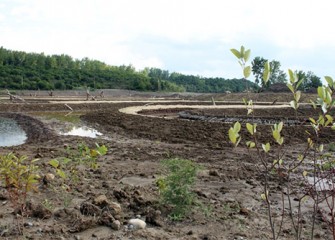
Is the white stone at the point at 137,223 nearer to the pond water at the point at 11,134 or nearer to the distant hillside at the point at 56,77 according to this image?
the pond water at the point at 11,134

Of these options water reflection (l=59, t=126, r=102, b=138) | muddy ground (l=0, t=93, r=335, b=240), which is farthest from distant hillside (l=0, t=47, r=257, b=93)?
muddy ground (l=0, t=93, r=335, b=240)

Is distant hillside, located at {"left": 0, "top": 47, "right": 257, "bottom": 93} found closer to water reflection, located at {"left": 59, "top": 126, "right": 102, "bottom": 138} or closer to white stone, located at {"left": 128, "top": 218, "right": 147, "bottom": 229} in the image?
water reflection, located at {"left": 59, "top": 126, "right": 102, "bottom": 138}

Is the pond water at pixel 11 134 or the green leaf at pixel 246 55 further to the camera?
the pond water at pixel 11 134

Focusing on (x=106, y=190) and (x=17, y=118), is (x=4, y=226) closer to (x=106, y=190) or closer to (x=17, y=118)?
(x=106, y=190)

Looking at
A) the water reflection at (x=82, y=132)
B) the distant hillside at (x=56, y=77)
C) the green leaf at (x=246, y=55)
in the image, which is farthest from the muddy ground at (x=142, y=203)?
the distant hillside at (x=56, y=77)

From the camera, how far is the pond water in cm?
1652

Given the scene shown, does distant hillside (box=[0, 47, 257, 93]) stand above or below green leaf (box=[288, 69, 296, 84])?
above

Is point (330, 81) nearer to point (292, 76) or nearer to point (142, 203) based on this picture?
point (292, 76)

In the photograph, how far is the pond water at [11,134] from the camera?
16516mm

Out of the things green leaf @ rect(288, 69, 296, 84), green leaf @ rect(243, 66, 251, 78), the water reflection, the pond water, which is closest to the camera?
green leaf @ rect(288, 69, 296, 84)

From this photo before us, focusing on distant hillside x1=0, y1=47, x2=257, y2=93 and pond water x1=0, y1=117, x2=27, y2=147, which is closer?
pond water x1=0, y1=117, x2=27, y2=147

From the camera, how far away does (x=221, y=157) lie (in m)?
11.2

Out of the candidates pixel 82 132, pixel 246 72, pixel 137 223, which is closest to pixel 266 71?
pixel 246 72

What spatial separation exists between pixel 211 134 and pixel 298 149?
3746mm
